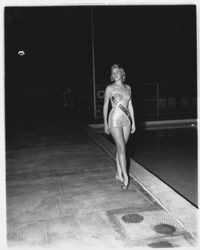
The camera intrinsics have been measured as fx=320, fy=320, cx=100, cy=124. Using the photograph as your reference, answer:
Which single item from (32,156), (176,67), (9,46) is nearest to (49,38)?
(9,46)

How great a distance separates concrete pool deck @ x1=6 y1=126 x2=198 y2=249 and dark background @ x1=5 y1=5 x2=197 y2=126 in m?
21.5

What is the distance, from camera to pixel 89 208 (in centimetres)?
410

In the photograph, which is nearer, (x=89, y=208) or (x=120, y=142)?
(x=89, y=208)

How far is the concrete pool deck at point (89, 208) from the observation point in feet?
10.6

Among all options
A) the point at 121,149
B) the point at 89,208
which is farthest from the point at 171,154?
the point at 89,208

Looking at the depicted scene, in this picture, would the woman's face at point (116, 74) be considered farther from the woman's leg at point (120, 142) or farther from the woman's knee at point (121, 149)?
the woman's knee at point (121, 149)

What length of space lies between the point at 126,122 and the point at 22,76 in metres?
28.4

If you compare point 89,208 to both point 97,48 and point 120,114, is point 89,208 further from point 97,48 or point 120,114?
point 97,48

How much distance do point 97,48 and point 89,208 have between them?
3568 centimetres

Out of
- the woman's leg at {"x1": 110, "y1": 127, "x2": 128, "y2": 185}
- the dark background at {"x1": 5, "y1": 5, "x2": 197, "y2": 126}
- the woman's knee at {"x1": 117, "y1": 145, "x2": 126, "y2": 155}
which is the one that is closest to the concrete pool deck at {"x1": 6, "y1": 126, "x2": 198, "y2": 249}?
the woman's leg at {"x1": 110, "y1": 127, "x2": 128, "y2": 185}

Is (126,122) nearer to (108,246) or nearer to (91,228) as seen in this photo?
(91,228)

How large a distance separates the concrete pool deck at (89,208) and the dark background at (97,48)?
70.6 feet

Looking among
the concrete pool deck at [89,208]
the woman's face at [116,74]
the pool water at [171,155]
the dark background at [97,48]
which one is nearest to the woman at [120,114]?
the woman's face at [116,74]

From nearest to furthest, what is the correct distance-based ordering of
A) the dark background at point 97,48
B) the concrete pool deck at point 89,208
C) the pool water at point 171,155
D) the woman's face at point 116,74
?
the concrete pool deck at point 89,208
the woman's face at point 116,74
the pool water at point 171,155
the dark background at point 97,48
